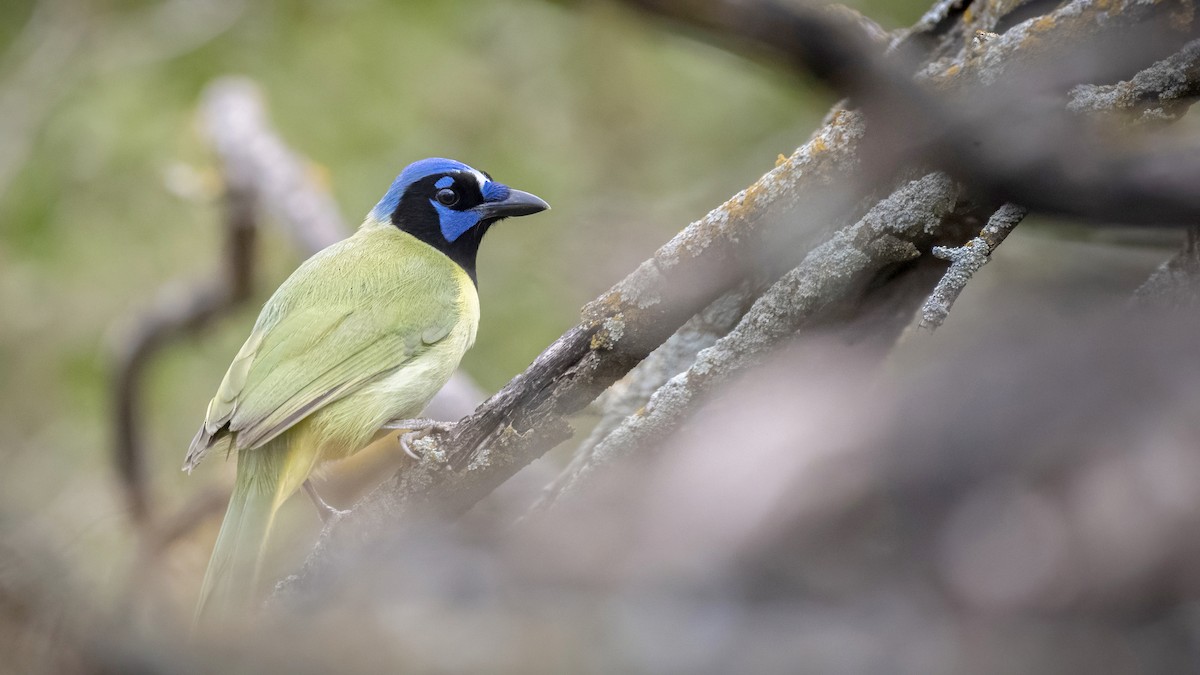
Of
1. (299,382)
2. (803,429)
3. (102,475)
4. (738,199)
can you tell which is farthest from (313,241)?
(803,429)

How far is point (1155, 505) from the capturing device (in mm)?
954

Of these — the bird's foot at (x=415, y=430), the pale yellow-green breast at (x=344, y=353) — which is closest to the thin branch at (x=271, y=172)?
the pale yellow-green breast at (x=344, y=353)

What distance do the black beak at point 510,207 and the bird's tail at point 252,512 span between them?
130 cm

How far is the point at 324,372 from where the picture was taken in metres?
3.54

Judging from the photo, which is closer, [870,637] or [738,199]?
[870,637]

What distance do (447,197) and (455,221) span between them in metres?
0.13

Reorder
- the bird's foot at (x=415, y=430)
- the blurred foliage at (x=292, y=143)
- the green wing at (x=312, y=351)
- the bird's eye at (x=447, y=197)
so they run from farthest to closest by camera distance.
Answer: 1. the blurred foliage at (x=292, y=143)
2. the bird's eye at (x=447, y=197)
3. the green wing at (x=312, y=351)
4. the bird's foot at (x=415, y=430)

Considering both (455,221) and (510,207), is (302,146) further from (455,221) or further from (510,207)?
(510,207)

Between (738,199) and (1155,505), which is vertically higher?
(1155,505)

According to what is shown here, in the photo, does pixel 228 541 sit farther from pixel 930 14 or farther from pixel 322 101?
pixel 322 101

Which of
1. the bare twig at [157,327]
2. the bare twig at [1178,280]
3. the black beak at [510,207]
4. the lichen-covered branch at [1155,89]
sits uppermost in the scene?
the lichen-covered branch at [1155,89]

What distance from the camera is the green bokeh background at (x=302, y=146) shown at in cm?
761

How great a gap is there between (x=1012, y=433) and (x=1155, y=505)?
147 mm

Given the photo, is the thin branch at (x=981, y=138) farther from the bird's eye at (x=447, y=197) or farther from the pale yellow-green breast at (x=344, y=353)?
the bird's eye at (x=447, y=197)
